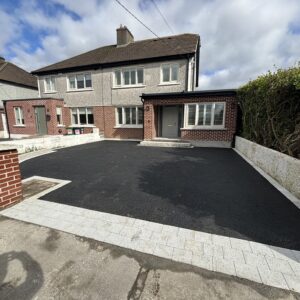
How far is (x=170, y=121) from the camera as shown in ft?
41.0

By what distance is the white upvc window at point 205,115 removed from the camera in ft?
33.1

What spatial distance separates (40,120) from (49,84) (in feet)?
12.0

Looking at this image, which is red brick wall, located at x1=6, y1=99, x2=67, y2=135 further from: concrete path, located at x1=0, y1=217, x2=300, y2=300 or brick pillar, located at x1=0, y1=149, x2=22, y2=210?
concrete path, located at x1=0, y1=217, x2=300, y2=300

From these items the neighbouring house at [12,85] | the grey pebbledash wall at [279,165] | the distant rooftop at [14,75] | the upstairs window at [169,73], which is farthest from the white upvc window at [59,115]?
the grey pebbledash wall at [279,165]

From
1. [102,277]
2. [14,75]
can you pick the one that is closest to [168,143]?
[102,277]

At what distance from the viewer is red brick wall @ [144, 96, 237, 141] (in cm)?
980

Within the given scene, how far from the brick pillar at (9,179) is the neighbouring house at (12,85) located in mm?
17397

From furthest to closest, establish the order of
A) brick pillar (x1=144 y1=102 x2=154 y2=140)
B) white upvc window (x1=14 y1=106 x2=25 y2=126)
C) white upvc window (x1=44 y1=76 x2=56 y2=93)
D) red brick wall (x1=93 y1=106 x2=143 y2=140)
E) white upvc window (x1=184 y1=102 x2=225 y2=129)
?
1. white upvc window (x1=44 y1=76 x2=56 y2=93)
2. white upvc window (x1=14 y1=106 x2=25 y2=126)
3. red brick wall (x1=93 y1=106 x2=143 y2=140)
4. brick pillar (x1=144 y1=102 x2=154 y2=140)
5. white upvc window (x1=184 y1=102 x2=225 y2=129)

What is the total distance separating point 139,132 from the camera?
13.4 m

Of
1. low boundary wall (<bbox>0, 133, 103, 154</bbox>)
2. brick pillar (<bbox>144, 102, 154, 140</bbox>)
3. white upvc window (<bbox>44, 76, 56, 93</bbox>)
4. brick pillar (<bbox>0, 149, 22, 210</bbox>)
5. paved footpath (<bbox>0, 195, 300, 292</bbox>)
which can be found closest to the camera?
paved footpath (<bbox>0, 195, 300, 292</bbox>)

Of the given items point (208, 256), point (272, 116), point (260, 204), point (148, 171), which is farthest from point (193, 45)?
point (208, 256)

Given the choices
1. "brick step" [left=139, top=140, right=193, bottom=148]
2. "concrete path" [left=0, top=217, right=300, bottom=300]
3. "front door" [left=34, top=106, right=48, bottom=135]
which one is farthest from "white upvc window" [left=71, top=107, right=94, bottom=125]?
"concrete path" [left=0, top=217, right=300, bottom=300]

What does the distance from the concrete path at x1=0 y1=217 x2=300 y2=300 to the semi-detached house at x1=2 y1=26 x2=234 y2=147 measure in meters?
9.30

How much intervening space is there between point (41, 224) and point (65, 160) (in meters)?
4.74
